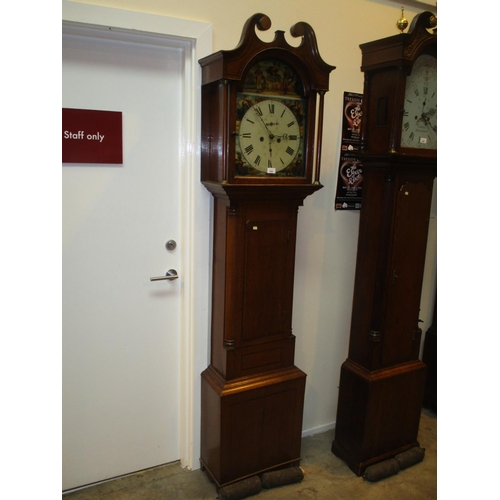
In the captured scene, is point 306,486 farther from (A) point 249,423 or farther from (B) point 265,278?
(B) point 265,278

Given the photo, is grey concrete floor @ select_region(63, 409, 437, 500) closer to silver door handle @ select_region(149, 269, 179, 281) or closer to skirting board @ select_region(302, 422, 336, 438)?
skirting board @ select_region(302, 422, 336, 438)

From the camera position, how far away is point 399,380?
2.28m

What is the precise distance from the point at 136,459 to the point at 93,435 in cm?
27

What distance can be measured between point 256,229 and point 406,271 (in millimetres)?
799

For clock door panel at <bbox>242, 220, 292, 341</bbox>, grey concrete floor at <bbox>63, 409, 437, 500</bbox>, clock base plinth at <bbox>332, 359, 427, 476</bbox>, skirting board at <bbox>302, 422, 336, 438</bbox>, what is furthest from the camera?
skirting board at <bbox>302, 422, 336, 438</bbox>

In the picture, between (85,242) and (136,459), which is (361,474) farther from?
(85,242)

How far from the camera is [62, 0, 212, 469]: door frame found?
1.75 m

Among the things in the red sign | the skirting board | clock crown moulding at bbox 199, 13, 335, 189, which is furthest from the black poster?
the skirting board

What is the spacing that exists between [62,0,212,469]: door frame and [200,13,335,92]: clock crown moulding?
0.39 feet

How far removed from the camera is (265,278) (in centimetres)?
202

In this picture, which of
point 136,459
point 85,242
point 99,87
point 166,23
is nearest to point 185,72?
point 166,23

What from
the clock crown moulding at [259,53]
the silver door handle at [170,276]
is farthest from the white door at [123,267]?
the clock crown moulding at [259,53]

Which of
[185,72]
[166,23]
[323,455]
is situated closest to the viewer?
[166,23]

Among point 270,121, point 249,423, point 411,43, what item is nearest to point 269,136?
point 270,121
